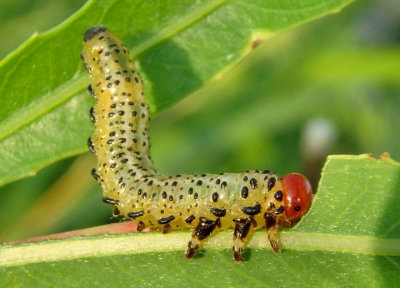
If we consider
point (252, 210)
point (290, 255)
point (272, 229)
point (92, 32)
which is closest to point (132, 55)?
point (92, 32)

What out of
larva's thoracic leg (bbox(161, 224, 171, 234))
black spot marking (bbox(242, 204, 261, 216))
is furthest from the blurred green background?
larva's thoracic leg (bbox(161, 224, 171, 234))

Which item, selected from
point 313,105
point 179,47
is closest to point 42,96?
point 179,47

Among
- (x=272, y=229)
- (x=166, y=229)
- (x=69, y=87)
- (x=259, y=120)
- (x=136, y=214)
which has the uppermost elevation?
(x=69, y=87)

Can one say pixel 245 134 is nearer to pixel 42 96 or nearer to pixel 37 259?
pixel 42 96

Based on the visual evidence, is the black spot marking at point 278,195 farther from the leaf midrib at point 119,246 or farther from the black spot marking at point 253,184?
the leaf midrib at point 119,246

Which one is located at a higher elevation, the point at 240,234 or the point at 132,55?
the point at 132,55

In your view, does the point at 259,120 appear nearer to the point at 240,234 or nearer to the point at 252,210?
the point at 252,210

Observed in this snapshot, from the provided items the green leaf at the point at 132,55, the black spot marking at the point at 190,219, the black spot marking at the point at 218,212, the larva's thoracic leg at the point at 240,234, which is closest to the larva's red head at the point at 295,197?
the larva's thoracic leg at the point at 240,234
